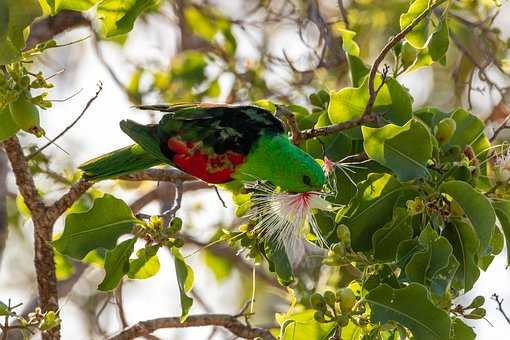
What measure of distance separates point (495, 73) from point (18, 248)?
3.92 metres

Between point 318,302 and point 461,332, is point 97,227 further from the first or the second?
point 461,332

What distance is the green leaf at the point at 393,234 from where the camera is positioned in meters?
3.14

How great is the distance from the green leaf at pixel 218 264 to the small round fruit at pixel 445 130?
3.35 metres

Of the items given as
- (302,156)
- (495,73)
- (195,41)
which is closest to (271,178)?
(302,156)

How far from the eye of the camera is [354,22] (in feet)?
20.6

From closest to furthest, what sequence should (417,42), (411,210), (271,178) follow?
(411,210) < (417,42) < (271,178)

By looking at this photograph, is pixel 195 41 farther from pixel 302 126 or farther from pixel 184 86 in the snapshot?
pixel 302 126

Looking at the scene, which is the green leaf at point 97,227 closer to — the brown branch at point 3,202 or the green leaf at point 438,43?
the green leaf at point 438,43

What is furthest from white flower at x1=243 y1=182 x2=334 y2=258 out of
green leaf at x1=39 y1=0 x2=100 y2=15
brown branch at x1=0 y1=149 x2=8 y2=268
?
brown branch at x1=0 y1=149 x2=8 y2=268

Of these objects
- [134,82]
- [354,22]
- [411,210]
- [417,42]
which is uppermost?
[134,82]

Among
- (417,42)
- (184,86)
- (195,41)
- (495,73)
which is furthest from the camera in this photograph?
(195,41)

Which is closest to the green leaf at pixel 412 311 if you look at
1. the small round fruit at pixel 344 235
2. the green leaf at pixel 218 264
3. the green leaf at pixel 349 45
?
the small round fruit at pixel 344 235

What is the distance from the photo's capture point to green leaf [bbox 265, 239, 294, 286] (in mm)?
3416

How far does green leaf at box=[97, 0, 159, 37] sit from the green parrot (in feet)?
1.15
